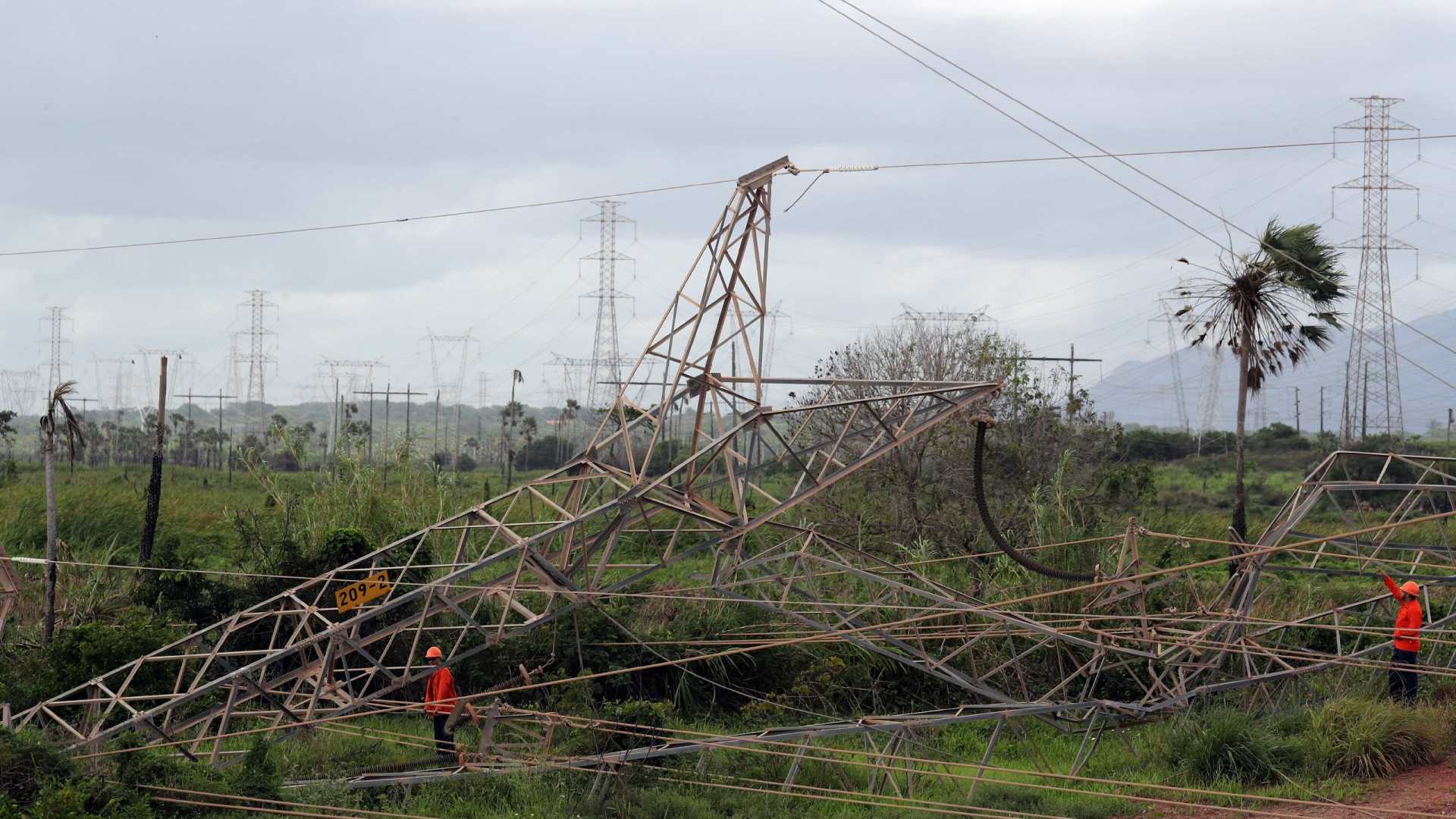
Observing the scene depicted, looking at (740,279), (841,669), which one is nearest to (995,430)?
(841,669)

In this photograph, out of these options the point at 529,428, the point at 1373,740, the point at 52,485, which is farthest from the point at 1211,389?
the point at 52,485

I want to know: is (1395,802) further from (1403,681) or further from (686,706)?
(686,706)

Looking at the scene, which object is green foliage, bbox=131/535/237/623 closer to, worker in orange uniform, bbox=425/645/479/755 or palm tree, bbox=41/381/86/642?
palm tree, bbox=41/381/86/642

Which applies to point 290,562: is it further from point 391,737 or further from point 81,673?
point 391,737

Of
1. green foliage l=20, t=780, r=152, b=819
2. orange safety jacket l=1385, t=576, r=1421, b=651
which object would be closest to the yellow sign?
Answer: green foliage l=20, t=780, r=152, b=819

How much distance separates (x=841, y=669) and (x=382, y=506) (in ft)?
32.7

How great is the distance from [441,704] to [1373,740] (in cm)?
1093

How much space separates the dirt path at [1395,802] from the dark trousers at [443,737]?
26.1 feet

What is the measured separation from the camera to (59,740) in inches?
611

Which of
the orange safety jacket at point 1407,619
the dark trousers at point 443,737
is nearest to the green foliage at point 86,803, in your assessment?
the dark trousers at point 443,737

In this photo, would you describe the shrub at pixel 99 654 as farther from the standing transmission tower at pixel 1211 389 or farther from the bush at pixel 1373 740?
the standing transmission tower at pixel 1211 389

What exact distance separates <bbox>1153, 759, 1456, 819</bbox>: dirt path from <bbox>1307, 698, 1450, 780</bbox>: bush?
272mm

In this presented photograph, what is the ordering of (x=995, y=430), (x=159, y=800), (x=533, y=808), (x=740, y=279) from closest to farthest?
(x=159, y=800), (x=533, y=808), (x=740, y=279), (x=995, y=430)

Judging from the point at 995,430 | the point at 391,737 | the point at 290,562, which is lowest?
the point at 391,737
